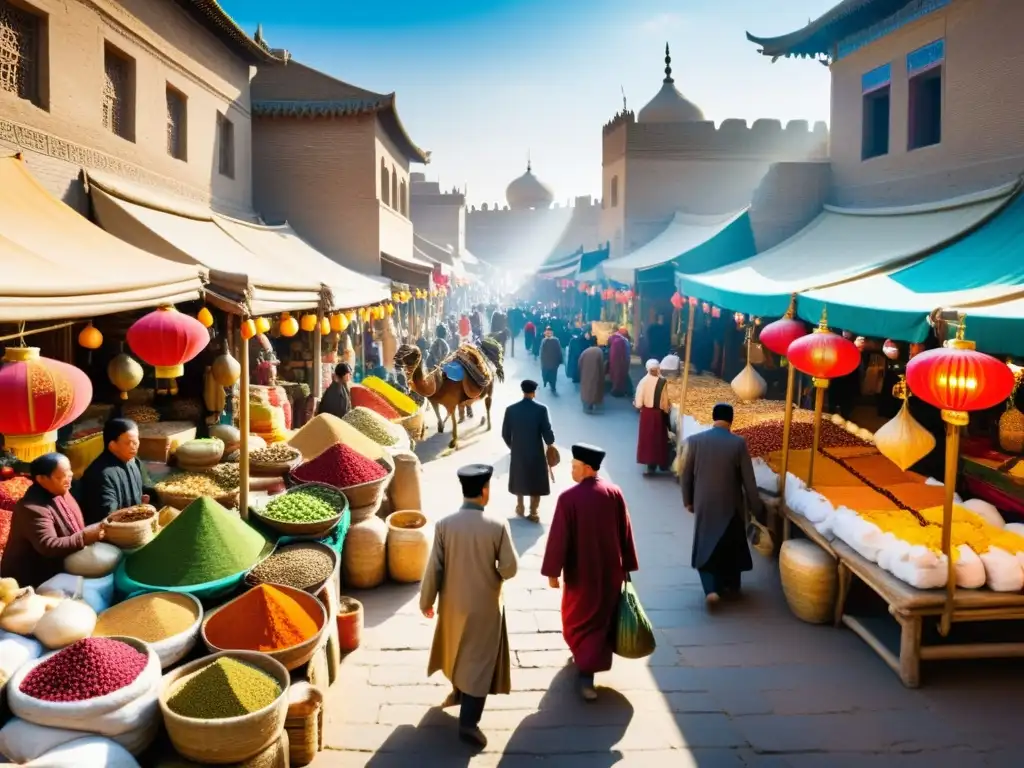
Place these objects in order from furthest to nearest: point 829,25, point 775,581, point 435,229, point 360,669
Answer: point 435,229, point 829,25, point 775,581, point 360,669

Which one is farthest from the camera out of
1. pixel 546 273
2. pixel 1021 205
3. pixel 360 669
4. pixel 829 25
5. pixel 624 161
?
pixel 546 273

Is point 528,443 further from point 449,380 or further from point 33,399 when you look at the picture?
point 33,399

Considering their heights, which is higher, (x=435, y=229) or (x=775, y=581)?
(x=435, y=229)

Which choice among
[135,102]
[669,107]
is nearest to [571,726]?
[135,102]

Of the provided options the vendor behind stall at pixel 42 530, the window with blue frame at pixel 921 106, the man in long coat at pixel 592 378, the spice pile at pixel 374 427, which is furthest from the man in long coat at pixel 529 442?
the window with blue frame at pixel 921 106

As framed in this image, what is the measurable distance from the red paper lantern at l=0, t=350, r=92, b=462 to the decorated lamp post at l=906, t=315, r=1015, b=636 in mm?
4819

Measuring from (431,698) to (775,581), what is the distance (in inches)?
137

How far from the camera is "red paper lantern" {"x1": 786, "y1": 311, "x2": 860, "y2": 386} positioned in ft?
20.1

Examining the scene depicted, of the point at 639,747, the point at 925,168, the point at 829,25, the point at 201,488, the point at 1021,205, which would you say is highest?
the point at 829,25

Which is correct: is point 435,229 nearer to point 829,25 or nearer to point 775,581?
point 829,25

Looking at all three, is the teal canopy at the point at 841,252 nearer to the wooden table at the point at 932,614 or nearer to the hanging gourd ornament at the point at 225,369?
the wooden table at the point at 932,614

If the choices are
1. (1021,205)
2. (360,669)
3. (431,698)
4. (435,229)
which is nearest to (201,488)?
(360,669)

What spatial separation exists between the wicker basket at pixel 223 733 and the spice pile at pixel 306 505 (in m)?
1.95

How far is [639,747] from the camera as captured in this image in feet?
14.1
